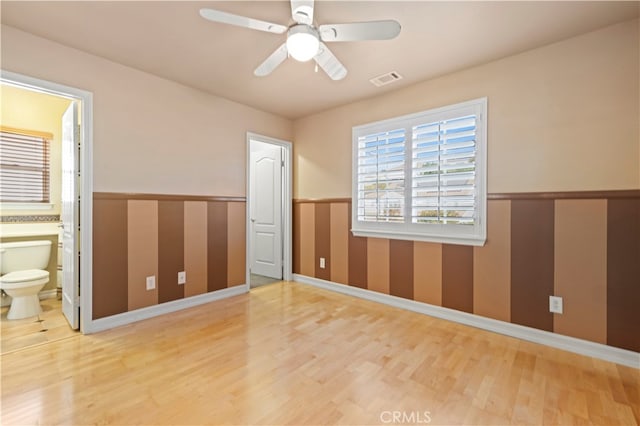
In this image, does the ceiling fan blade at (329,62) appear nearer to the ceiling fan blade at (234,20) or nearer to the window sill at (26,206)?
the ceiling fan blade at (234,20)

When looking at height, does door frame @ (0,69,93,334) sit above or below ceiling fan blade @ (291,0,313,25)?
below

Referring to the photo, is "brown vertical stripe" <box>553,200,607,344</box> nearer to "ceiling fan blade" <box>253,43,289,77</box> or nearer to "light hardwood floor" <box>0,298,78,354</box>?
"ceiling fan blade" <box>253,43,289,77</box>

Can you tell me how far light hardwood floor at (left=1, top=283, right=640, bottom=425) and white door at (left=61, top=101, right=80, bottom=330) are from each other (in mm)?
370

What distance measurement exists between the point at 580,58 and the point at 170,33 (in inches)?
126

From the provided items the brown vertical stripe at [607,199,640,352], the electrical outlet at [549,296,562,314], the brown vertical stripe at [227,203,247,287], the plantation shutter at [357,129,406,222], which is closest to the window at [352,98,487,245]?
Answer: the plantation shutter at [357,129,406,222]

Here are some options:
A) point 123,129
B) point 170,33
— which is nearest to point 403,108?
point 170,33

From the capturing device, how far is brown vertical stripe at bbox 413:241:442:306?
119 inches

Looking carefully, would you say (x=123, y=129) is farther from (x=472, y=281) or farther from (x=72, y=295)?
(x=472, y=281)

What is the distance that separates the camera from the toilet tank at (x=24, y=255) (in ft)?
10.0

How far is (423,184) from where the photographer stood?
2.99m

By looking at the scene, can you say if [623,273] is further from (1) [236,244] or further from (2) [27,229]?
(2) [27,229]

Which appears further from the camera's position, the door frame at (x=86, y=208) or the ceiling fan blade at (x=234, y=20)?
the door frame at (x=86, y=208)

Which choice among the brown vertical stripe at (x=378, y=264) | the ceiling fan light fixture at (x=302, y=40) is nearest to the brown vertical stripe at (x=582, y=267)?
the brown vertical stripe at (x=378, y=264)

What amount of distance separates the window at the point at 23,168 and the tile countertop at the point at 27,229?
0.29m
